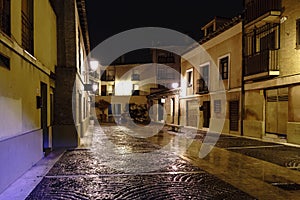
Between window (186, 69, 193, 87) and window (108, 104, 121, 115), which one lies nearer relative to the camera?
window (186, 69, 193, 87)

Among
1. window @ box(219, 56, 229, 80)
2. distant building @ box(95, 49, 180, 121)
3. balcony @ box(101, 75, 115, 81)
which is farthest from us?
balcony @ box(101, 75, 115, 81)

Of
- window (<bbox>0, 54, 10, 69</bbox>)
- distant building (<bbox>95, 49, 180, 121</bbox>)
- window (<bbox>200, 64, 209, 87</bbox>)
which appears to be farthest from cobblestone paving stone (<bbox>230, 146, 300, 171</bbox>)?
distant building (<bbox>95, 49, 180, 121</bbox>)

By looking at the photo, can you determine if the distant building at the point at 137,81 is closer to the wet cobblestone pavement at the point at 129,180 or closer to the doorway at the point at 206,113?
the doorway at the point at 206,113

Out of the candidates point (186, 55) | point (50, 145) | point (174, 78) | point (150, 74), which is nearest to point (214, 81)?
point (186, 55)

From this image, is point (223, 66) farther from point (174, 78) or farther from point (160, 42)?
point (160, 42)

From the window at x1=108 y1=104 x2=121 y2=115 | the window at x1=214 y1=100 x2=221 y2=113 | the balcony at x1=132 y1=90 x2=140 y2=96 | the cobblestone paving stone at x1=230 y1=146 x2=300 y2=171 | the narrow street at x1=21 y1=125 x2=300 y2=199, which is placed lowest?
the cobblestone paving stone at x1=230 y1=146 x2=300 y2=171

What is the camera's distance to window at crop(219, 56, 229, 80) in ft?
69.8

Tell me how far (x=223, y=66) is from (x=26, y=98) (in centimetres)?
1648

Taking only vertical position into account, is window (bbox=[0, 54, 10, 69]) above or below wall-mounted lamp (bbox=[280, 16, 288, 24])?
below

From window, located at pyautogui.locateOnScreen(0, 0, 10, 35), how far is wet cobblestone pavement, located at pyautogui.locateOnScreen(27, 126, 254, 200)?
3.74 metres

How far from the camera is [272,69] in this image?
51.5ft

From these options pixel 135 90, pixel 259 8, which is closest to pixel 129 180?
pixel 259 8

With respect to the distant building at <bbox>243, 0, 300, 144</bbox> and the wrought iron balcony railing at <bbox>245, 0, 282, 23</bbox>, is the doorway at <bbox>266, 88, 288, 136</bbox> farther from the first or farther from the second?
the wrought iron balcony railing at <bbox>245, 0, 282, 23</bbox>

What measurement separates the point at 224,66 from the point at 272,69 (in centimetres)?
617
